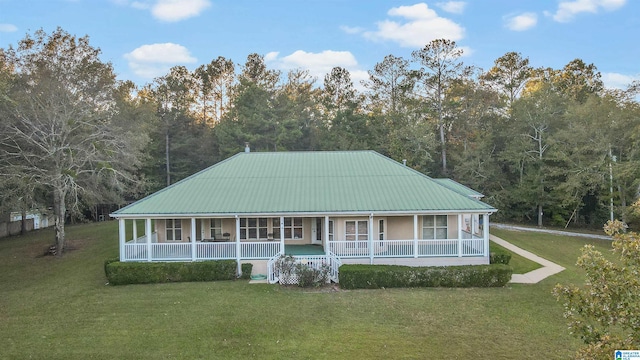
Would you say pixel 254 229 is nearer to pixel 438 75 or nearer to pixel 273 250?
pixel 273 250

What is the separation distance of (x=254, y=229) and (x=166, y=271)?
5.22 meters

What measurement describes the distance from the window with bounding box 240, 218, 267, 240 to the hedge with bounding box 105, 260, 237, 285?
3657 millimetres

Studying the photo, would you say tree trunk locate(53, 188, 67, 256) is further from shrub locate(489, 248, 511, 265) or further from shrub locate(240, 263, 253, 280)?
shrub locate(489, 248, 511, 265)

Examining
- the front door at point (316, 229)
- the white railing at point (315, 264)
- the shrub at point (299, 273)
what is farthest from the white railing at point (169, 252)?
the front door at point (316, 229)

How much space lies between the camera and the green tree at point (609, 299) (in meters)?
5.39

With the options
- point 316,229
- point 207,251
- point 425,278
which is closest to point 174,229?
point 207,251

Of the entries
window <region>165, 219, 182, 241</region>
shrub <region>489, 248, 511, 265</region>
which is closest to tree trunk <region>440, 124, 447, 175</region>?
shrub <region>489, 248, 511, 265</region>

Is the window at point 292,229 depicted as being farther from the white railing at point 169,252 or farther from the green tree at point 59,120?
the green tree at point 59,120

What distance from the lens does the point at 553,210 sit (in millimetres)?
35625

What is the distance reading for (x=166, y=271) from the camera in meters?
16.6

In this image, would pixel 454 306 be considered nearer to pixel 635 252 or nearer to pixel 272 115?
pixel 635 252

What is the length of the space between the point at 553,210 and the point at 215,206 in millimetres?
31236

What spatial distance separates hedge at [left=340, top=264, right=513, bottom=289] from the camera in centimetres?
1548

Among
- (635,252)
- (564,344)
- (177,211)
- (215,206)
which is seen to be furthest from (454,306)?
(177,211)
